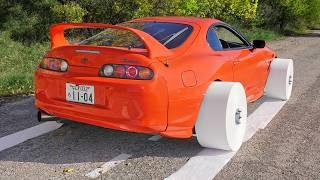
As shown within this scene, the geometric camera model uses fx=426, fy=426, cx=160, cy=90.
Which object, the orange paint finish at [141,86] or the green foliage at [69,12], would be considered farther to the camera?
the green foliage at [69,12]

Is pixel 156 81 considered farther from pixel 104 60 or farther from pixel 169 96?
pixel 104 60

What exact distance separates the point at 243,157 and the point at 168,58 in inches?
48.4

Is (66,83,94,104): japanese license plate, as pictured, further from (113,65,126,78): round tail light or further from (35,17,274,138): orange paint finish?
(113,65,126,78): round tail light

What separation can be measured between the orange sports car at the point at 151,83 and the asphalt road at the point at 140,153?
0.93 ft

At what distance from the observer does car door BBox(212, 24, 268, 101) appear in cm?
496

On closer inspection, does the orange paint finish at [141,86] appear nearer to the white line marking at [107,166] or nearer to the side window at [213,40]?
the side window at [213,40]

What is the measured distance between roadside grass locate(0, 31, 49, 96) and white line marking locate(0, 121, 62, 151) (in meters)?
2.14

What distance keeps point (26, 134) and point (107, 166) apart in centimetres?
134

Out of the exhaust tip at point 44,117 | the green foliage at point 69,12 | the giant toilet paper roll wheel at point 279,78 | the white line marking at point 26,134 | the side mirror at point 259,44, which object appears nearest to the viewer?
the white line marking at point 26,134

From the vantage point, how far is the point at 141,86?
3.72 metres

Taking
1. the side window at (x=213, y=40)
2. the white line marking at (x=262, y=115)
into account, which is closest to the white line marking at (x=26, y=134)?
the side window at (x=213, y=40)

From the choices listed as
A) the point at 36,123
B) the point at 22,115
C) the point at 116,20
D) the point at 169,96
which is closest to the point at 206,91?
the point at 169,96

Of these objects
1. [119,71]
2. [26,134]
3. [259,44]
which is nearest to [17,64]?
[26,134]

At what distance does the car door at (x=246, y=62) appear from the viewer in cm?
496
